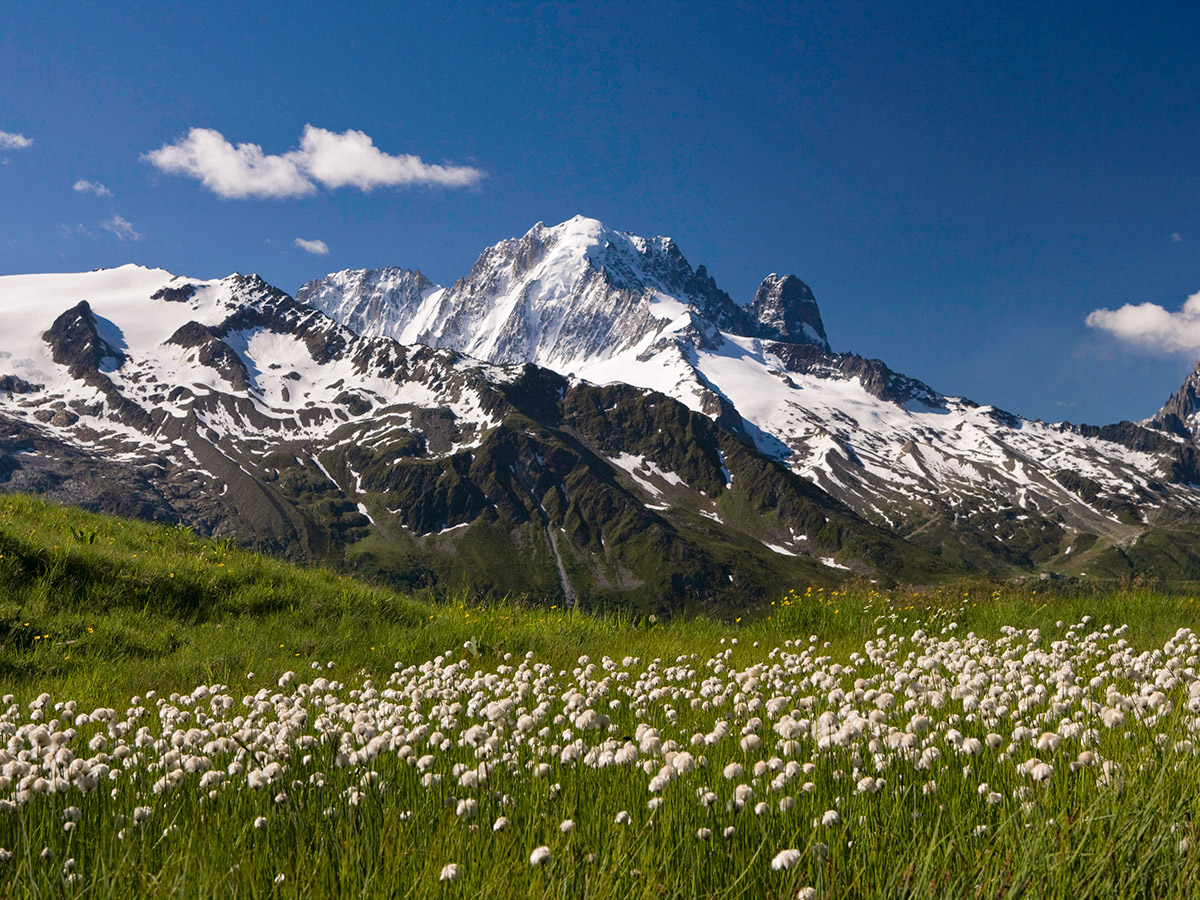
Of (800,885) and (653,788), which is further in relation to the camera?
(653,788)

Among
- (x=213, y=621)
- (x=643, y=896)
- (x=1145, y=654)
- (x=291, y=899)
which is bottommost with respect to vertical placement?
(x=213, y=621)

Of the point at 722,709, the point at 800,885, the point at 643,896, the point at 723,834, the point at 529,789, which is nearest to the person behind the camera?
the point at 643,896

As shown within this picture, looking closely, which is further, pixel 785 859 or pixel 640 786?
pixel 640 786

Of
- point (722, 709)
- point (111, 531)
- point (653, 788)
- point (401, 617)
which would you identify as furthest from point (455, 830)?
point (111, 531)

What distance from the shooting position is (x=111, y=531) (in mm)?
16797

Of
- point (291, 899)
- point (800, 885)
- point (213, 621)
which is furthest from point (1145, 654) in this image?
point (213, 621)

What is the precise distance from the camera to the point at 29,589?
12.5 meters

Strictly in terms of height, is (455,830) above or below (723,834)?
below

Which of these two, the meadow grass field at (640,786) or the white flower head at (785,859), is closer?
the white flower head at (785,859)

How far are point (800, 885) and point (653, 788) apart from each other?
77cm

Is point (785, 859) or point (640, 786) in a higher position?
point (785, 859)

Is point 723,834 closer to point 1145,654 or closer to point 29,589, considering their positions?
point 1145,654

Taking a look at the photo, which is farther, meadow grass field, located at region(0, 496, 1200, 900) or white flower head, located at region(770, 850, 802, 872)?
meadow grass field, located at region(0, 496, 1200, 900)

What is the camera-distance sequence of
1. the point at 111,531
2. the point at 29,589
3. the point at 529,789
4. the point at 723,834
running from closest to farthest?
the point at 723,834, the point at 529,789, the point at 29,589, the point at 111,531
